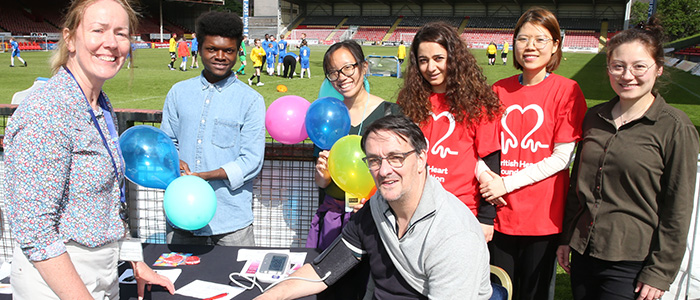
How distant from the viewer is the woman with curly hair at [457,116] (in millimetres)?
2400

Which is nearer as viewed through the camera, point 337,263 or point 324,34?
point 337,263

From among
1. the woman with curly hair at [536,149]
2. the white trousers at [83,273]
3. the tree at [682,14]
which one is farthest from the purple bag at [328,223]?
the tree at [682,14]

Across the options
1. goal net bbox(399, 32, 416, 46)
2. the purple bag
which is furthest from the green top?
goal net bbox(399, 32, 416, 46)

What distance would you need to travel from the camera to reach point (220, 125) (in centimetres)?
266

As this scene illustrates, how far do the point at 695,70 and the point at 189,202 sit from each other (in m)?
24.6

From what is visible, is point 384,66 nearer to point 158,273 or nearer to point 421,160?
point 158,273

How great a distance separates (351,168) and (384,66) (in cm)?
1661

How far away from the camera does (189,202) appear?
7.32ft

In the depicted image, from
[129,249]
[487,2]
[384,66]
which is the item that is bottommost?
[129,249]

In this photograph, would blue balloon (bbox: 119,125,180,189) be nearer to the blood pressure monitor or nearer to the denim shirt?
the denim shirt

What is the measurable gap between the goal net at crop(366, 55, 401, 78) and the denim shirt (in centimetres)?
1555

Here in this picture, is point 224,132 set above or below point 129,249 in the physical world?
above

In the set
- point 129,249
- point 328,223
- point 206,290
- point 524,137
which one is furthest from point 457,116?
point 129,249

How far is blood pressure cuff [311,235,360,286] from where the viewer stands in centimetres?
214
